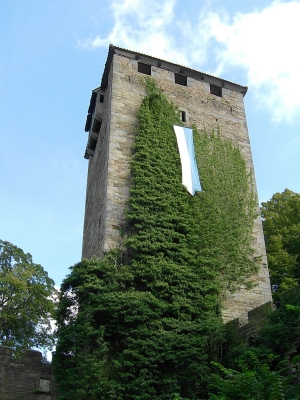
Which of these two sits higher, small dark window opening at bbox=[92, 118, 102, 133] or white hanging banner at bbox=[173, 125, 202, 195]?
small dark window opening at bbox=[92, 118, 102, 133]

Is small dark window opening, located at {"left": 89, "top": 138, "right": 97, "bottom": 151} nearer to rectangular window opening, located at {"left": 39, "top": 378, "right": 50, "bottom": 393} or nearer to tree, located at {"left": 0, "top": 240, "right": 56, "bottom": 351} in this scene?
tree, located at {"left": 0, "top": 240, "right": 56, "bottom": 351}

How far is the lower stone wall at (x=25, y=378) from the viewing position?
1220 cm

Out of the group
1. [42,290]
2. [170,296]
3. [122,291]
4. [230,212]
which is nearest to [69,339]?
[122,291]

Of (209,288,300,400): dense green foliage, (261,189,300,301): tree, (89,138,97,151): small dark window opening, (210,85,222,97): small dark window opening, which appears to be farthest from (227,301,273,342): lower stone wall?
(89,138,97,151): small dark window opening

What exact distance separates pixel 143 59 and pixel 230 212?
6.00m

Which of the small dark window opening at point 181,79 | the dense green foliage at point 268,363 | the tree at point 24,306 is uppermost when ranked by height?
the small dark window opening at point 181,79

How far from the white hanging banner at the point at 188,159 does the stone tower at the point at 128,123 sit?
2.83ft

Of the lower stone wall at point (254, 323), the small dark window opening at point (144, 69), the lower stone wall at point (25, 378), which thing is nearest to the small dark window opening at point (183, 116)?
the small dark window opening at point (144, 69)

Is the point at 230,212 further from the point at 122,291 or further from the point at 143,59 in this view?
the point at 143,59

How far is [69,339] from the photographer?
10680 mm

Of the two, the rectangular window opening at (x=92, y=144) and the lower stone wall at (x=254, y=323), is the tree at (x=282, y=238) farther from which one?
the rectangular window opening at (x=92, y=144)

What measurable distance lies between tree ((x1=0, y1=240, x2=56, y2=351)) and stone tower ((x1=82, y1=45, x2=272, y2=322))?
4.06 metres

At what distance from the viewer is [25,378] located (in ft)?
40.7

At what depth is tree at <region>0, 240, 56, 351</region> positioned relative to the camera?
1889cm
